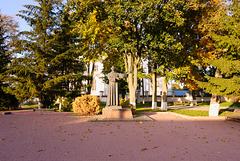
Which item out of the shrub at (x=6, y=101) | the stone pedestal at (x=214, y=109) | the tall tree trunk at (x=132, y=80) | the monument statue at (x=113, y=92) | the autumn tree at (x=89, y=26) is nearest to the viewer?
the monument statue at (x=113, y=92)

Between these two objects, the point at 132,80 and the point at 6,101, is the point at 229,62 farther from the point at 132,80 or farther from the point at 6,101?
the point at 6,101

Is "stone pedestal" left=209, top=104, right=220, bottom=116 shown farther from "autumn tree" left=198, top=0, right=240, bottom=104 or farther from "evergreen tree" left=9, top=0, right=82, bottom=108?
"evergreen tree" left=9, top=0, right=82, bottom=108

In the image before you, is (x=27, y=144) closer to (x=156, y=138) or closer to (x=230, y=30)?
(x=156, y=138)

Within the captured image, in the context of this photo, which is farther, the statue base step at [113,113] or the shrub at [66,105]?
the shrub at [66,105]

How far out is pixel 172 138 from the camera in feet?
23.0

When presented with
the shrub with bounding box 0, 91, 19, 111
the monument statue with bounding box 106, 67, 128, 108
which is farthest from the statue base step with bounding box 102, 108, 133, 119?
the shrub with bounding box 0, 91, 19, 111

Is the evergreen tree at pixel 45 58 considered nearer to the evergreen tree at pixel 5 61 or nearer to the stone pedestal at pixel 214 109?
the evergreen tree at pixel 5 61

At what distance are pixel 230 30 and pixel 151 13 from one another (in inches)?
205

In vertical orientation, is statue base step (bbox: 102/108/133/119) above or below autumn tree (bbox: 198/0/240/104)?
below

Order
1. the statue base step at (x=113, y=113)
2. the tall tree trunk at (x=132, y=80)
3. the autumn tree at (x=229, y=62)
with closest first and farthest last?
the autumn tree at (x=229, y=62) < the statue base step at (x=113, y=113) < the tall tree trunk at (x=132, y=80)

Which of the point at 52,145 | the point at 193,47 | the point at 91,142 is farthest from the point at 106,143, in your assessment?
the point at 193,47

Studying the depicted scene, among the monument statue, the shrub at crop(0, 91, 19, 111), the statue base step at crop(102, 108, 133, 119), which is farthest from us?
the shrub at crop(0, 91, 19, 111)

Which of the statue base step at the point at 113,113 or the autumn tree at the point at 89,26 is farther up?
the autumn tree at the point at 89,26

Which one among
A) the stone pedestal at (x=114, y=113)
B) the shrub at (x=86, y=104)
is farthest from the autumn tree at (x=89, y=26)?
the stone pedestal at (x=114, y=113)
